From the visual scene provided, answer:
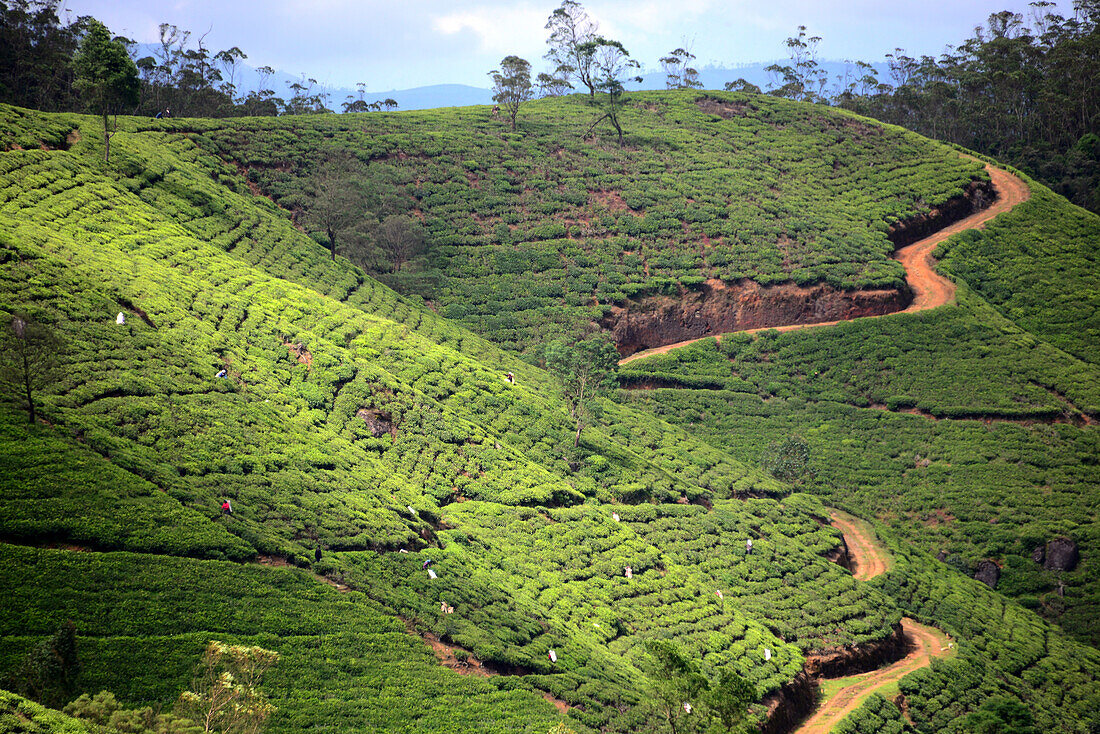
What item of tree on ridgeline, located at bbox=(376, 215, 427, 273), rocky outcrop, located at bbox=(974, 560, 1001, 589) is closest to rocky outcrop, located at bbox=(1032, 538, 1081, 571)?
rocky outcrop, located at bbox=(974, 560, 1001, 589)

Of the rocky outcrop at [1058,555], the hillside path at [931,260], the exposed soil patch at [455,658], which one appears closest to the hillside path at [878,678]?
the rocky outcrop at [1058,555]

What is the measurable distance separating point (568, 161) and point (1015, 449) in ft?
156

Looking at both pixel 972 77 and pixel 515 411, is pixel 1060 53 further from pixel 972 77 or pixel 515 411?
pixel 515 411

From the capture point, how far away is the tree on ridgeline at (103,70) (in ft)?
162

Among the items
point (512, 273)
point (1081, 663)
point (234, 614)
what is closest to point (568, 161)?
point (512, 273)

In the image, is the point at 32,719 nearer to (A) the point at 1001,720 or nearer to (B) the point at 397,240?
(A) the point at 1001,720

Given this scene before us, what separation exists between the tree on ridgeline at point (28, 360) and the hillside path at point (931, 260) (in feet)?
134

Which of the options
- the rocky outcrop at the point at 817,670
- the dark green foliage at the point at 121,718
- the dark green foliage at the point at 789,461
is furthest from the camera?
the dark green foliage at the point at 789,461

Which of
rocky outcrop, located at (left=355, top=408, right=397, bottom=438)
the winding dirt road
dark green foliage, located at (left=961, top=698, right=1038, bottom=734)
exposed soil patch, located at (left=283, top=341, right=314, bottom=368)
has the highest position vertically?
exposed soil patch, located at (left=283, top=341, right=314, bottom=368)

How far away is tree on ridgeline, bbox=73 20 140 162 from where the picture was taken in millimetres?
49438

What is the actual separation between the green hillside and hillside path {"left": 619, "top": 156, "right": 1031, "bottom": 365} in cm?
237

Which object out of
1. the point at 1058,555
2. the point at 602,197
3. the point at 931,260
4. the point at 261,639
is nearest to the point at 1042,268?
the point at 931,260

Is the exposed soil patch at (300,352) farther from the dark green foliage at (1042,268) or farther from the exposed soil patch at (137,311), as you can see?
the dark green foliage at (1042,268)

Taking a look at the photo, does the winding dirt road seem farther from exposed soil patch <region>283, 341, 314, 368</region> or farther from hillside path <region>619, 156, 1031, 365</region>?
exposed soil patch <region>283, 341, 314, 368</region>
